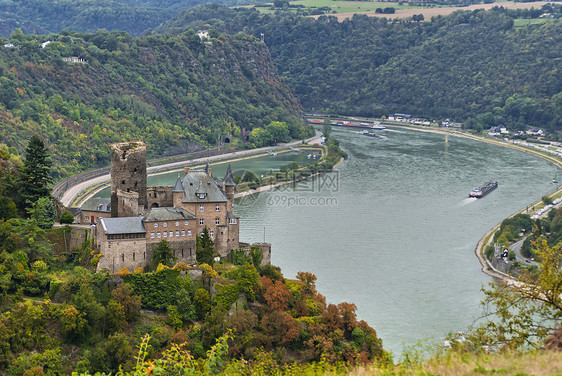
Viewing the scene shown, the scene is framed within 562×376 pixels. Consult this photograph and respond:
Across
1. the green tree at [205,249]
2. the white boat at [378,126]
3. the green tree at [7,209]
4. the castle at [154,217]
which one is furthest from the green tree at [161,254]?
the white boat at [378,126]

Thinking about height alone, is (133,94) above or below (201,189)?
above

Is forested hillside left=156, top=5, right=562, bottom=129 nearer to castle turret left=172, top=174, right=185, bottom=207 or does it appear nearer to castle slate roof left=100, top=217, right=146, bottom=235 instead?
castle turret left=172, top=174, right=185, bottom=207

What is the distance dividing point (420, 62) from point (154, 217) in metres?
123

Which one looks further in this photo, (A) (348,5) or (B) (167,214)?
(A) (348,5)

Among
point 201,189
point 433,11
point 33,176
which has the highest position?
point 433,11

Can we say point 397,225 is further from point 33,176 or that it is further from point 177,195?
point 33,176

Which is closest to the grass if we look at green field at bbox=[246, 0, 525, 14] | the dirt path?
the dirt path

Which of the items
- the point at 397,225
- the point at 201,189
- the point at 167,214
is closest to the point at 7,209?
the point at 167,214

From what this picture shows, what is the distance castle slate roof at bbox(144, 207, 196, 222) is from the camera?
35.7 metres

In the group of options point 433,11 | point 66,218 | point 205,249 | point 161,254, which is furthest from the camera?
point 433,11

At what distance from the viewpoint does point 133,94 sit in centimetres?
10725

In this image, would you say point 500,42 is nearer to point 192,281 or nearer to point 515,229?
point 515,229

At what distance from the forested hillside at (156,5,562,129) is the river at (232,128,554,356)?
Answer: 3497 cm

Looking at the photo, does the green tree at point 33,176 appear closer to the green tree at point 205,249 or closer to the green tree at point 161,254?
the green tree at point 161,254
